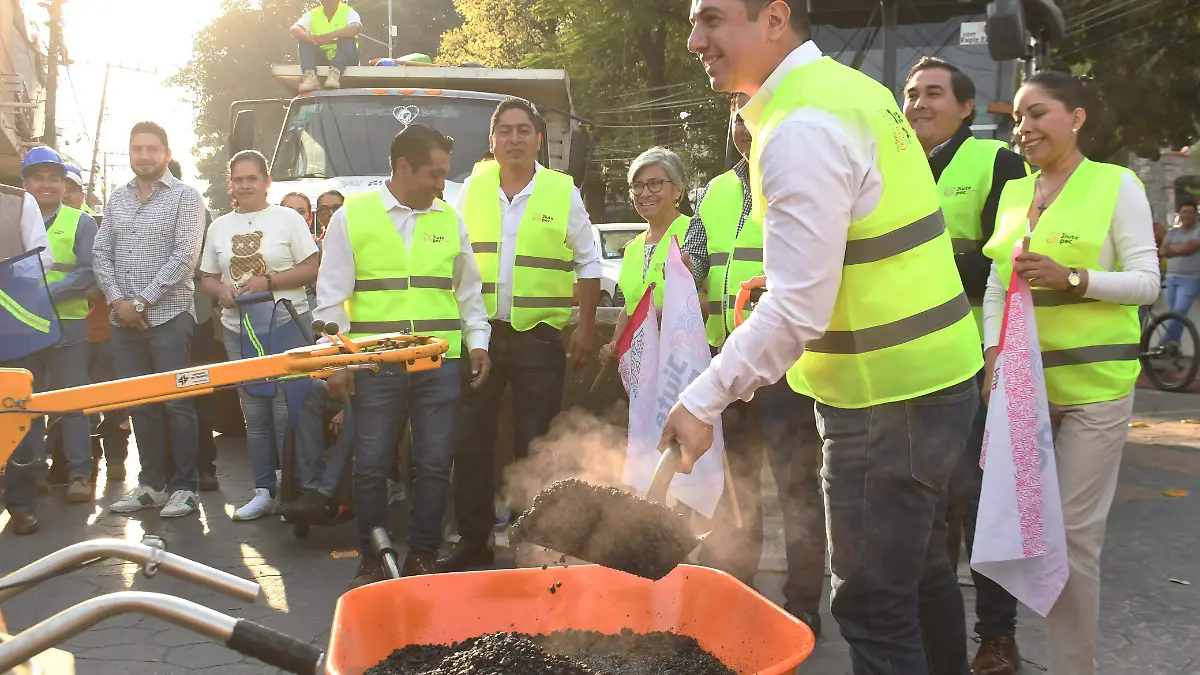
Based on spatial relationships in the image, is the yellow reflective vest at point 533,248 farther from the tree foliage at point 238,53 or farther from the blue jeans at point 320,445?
the tree foliage at point 238,53

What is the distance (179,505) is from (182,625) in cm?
532

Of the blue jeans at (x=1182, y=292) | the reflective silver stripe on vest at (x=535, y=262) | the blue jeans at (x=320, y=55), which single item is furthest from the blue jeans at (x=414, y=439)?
the blue jeans at (x=1182, y=292)

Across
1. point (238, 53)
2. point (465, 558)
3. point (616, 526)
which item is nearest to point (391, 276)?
point (465, 558)

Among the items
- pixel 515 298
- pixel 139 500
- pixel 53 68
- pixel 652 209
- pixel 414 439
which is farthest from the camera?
pixel 53 68

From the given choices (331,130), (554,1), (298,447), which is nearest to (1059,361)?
A: (298,447)

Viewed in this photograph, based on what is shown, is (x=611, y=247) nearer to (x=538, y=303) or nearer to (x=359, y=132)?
(x=359, y=132)

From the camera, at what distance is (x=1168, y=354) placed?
Result: 12594mm

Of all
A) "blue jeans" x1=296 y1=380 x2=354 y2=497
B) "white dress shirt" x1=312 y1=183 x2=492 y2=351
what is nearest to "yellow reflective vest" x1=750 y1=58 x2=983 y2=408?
"white dress shirt" x1=312 y1=183 x2=492 y2=351

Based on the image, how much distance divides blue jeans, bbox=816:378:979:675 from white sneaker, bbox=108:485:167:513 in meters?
5.47

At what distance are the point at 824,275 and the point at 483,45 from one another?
30.8m

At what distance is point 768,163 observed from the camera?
2510 mm

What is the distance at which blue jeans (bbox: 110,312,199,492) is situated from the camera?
22.3 ft

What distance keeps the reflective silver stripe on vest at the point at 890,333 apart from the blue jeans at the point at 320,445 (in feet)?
12.7

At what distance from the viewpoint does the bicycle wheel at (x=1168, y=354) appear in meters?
12.5
